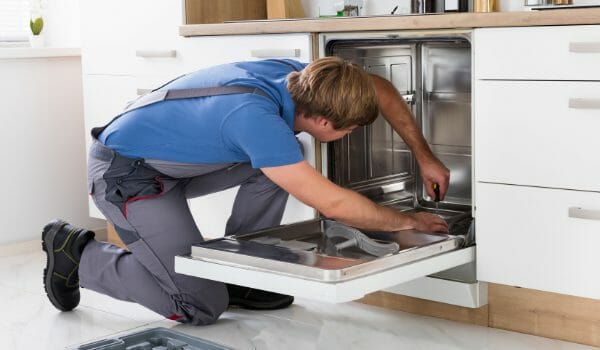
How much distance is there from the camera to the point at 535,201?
2.35 metres

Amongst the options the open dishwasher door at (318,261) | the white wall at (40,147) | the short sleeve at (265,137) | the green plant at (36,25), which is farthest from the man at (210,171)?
the green plant at (36,25)

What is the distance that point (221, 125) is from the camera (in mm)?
2281

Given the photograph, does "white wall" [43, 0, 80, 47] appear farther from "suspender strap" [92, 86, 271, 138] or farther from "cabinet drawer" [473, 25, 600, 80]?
"cabinet drawer" [473, 25, 600, 80]

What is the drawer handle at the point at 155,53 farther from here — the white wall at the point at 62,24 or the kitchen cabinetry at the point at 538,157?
the kitchen cabinetry at the point at 538,157

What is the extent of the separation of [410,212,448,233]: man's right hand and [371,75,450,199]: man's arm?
7.8 inches

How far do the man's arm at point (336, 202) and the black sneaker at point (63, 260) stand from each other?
2.57 ft

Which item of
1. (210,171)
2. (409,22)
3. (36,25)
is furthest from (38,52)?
(409,22)

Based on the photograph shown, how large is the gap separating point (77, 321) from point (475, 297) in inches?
43.7

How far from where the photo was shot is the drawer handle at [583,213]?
2238 millimetres

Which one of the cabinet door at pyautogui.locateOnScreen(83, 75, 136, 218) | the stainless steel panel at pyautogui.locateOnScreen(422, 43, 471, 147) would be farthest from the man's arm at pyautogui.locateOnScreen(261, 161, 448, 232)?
the cabinet door at pyautogui.locateOnScreen(83, 75, 136, 218)

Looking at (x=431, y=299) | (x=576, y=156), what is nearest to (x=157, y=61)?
(x=431, y=299)

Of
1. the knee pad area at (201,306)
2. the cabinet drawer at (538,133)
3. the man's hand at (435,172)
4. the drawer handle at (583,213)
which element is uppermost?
the cabinet drawer at (538,133)

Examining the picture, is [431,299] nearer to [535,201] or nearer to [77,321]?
[535,201]

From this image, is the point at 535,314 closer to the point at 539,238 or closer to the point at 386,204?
the point at 539,238
